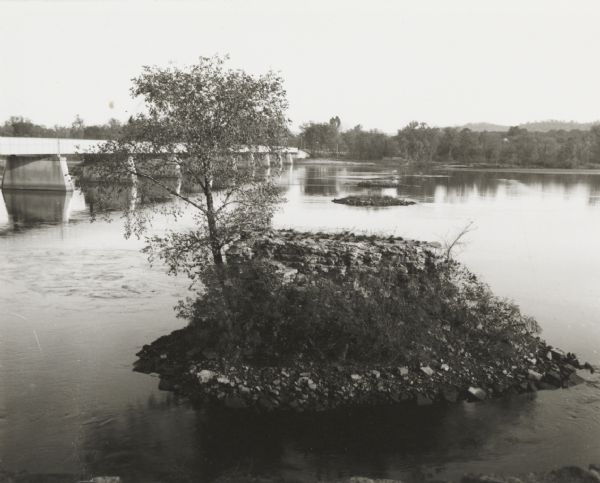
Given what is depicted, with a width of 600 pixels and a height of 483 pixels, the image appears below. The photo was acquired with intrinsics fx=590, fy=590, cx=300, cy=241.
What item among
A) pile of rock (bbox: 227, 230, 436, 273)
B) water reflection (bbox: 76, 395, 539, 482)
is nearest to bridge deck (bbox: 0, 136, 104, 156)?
pile of rock (bbox: 227, 230, 436, 273)

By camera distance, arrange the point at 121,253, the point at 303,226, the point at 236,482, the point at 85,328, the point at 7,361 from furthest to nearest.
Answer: the point at 303,226 < the point at 121,253 < the point at 85,328 < the point at 7,361 < the point at 236,482

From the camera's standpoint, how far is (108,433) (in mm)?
17266

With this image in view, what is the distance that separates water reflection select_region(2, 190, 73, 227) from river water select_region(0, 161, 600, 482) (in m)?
19.2

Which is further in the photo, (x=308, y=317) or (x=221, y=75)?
(x=221, y=75)

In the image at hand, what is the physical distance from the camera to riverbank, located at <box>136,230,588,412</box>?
19969mm

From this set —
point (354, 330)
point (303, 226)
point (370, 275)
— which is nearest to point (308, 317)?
point (354, 330)

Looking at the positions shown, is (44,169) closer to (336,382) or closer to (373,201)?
(373,201)

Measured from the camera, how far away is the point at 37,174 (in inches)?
3386

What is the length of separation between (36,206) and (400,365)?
5983cm

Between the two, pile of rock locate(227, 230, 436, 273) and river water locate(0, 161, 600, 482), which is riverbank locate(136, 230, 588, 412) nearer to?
river water locate(0, 161, 600, 482)

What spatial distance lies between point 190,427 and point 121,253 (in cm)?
2577

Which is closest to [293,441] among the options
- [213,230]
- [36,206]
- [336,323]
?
[336,323]

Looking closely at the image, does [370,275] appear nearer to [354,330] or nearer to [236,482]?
[354,330]

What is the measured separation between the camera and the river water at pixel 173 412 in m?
16.1
